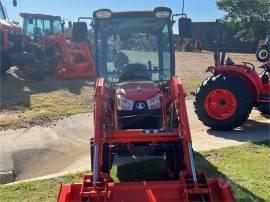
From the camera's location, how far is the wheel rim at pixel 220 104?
836 centimetres

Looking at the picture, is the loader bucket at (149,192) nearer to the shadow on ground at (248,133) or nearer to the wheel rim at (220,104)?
the shadow on ground at (248,133)

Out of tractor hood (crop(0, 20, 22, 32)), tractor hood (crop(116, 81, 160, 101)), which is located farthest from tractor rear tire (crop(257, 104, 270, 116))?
tractor hood (crop(0, 20, 22, 32))

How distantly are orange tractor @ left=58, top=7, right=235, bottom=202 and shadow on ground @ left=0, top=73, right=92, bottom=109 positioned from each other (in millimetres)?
5728

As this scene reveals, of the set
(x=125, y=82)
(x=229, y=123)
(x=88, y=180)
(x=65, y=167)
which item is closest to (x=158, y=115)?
(x=125, y=82)

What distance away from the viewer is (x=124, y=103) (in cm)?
529

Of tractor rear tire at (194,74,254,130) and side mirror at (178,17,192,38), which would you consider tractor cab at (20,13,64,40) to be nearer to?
tractor rear tire at (194,74,254,130)

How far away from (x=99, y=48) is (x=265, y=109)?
4.86 metres

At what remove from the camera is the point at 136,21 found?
6.11 metres

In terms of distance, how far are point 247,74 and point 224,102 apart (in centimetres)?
70

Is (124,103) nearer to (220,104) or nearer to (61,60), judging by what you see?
(220,104)

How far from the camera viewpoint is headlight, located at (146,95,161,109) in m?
5.30

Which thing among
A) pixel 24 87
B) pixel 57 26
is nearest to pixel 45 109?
pixel 24 87

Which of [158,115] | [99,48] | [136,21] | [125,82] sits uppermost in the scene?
[136,21]

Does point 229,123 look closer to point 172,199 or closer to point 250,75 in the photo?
point 250,75
